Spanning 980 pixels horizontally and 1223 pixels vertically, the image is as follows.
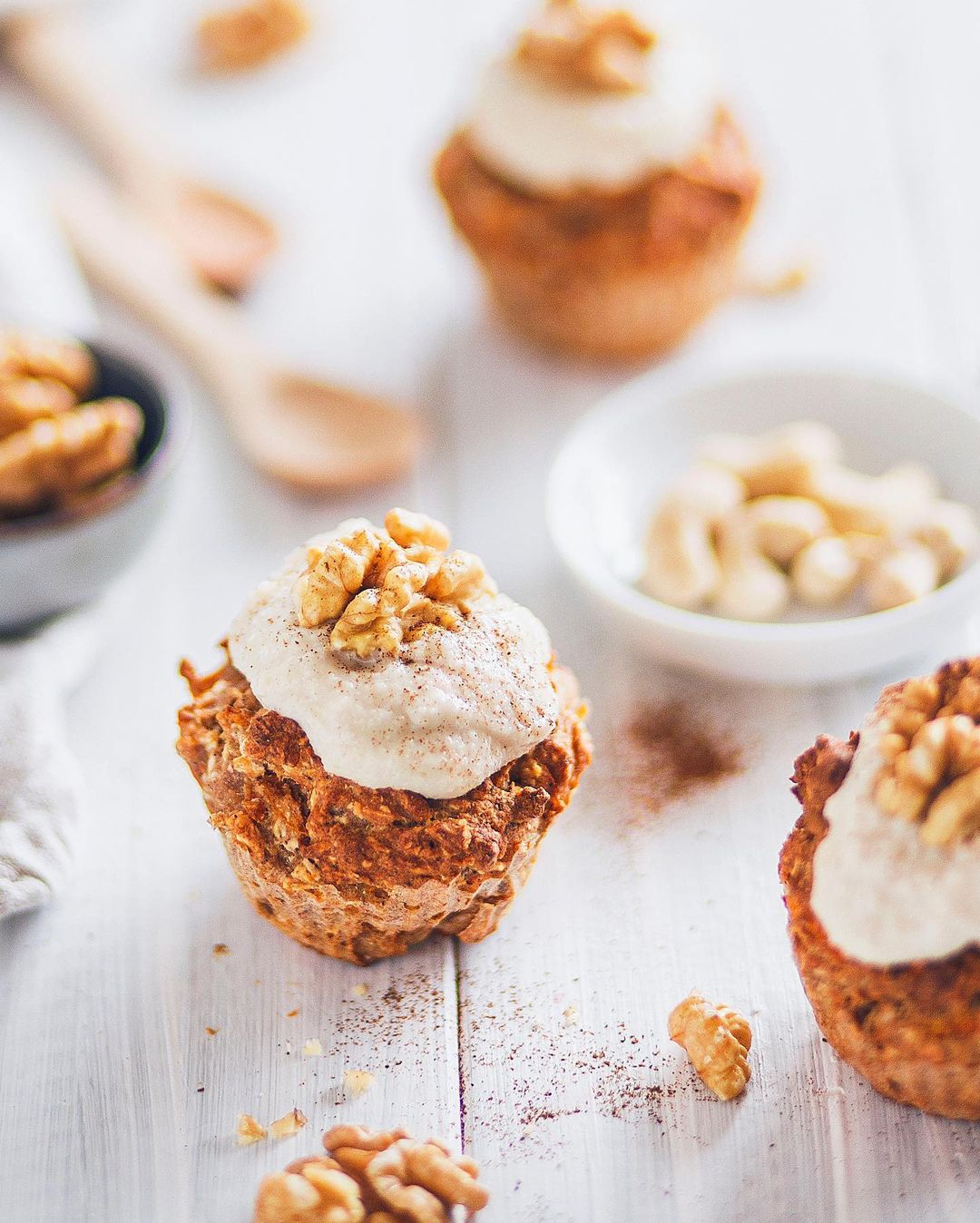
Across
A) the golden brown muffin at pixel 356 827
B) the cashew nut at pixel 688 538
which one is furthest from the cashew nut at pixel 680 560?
the golden brown muffin at pixel 356 827

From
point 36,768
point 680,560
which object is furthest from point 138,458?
point 680,560

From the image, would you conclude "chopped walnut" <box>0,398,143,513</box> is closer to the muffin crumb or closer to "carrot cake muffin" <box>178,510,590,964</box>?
"carrot cake muffin" <box>178,510,590,964</box>

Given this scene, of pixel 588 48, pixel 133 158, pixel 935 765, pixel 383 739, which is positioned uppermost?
pixel 588 48

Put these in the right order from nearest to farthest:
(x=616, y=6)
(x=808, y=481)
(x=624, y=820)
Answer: (x=624, y=820), (x=808, y=481), (x=616, y=6)

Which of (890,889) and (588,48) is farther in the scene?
(588,48)

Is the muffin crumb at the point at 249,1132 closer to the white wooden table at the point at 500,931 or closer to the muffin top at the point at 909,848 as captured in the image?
the white wooden table at the point at 500,931

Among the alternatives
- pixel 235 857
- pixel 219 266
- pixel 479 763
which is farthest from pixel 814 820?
pixel 219 266

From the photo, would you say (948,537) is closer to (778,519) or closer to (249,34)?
(778,519)

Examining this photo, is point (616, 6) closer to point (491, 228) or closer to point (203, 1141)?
point (491, 228)
